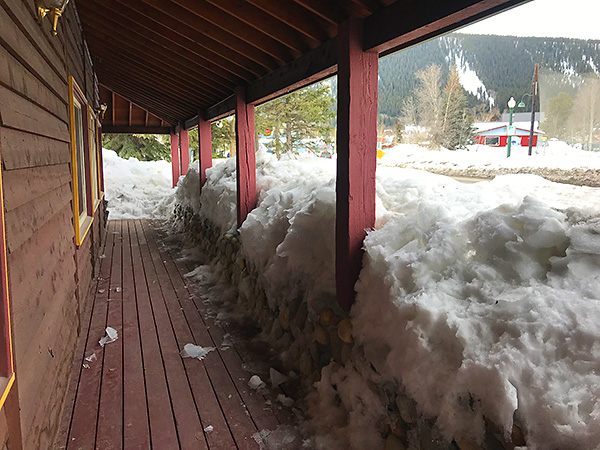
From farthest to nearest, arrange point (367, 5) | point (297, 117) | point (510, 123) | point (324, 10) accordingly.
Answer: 1. point (297, 117)
2. point (510, 123)
3. point (324, 10)
4. point (367, 5)

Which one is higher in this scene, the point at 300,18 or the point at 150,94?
the point at 150,94

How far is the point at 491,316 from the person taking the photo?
173 centimetres

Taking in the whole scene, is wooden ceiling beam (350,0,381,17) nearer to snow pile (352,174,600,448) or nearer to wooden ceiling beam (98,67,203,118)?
snow pile (352,174,600,448)

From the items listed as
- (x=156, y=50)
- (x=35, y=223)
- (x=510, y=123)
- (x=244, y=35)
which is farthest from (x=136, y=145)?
(x=35, y=223)

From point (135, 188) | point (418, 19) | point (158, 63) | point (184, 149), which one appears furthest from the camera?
point (135, 188)

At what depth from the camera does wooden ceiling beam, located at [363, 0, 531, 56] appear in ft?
6.12

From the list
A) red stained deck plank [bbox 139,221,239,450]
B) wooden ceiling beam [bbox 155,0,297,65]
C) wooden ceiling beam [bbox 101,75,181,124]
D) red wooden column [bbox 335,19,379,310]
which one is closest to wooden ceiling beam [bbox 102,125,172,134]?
wooden ceiling beam [bbox 101,75,181,124]

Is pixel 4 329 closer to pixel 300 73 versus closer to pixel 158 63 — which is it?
pixel 300 73

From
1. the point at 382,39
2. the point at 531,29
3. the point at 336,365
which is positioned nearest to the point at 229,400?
the point at 336,365

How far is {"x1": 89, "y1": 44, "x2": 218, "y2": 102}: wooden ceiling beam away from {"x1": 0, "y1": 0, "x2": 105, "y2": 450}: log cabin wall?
286 centimetres

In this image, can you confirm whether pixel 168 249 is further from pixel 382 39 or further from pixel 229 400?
pixel 382 39

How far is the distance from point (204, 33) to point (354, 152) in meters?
1.87

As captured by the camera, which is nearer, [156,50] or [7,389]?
[7,389]

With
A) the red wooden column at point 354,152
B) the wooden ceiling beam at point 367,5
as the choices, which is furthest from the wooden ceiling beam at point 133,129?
the wooden ceiling beam at point 367,5
